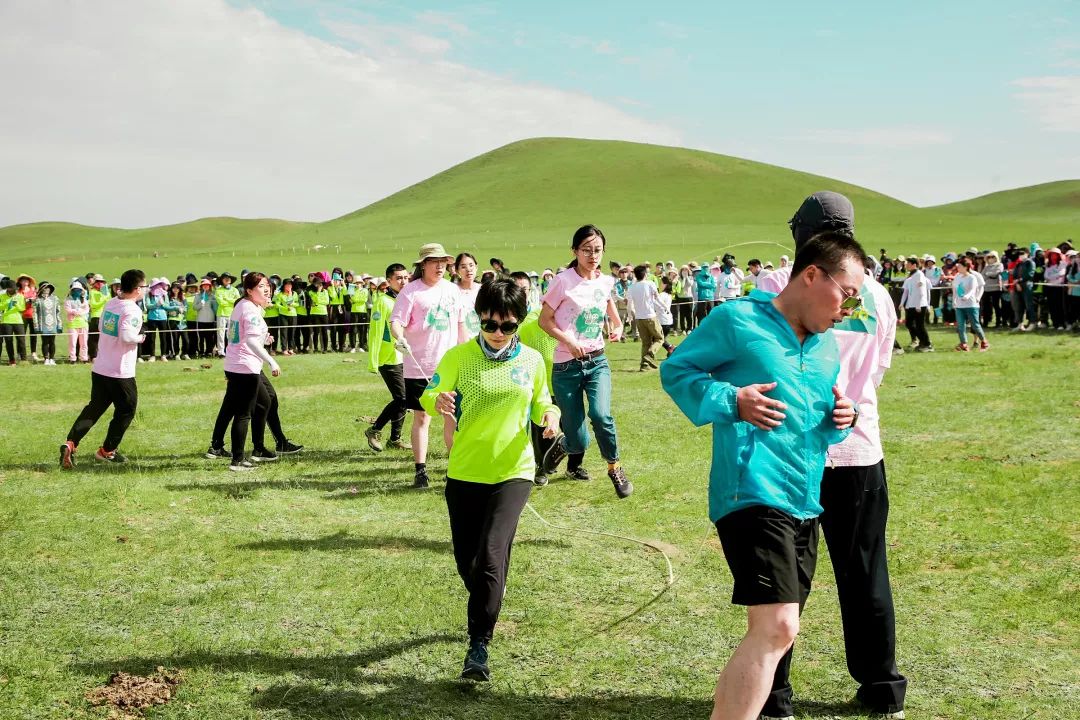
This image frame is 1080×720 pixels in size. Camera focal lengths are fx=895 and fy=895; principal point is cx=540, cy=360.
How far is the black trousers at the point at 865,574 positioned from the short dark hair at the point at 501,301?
181cm

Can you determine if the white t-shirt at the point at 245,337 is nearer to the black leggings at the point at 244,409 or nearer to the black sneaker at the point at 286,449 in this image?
the black leggings at the point at 244,409

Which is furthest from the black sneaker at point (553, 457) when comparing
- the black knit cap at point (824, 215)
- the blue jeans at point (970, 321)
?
the blue jeans at point (970, 321)

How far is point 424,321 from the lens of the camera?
8742mm

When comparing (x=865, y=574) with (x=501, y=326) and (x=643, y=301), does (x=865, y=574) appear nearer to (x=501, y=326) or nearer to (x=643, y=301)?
(x=501, y=326)

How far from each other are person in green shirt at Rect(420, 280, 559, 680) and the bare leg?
5.35ft

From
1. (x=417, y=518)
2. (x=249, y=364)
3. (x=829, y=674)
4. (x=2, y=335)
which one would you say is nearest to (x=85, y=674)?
(x=417, y=518)

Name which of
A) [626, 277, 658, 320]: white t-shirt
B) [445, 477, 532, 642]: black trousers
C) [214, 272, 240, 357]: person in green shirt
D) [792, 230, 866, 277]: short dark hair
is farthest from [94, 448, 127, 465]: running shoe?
[214, 272, 240, 357]: person in green shirt

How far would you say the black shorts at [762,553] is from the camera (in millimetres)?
3273

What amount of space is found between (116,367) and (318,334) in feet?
54.9

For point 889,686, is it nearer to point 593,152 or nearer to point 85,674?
point 85,674

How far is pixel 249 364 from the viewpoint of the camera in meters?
9.98

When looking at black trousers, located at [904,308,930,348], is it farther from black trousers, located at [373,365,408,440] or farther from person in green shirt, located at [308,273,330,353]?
person in green shirt, located at [308,273,330,353]

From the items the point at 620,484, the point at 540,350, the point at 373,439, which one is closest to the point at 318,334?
the point at 373,439

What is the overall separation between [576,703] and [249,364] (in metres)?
6.80
